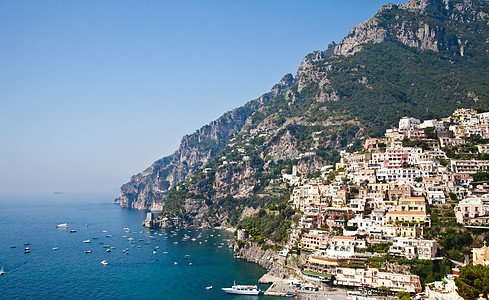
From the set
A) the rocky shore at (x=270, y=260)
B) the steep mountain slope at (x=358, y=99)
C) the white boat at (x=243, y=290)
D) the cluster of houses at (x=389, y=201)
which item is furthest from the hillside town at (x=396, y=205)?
the steep mountain slope at (x=358, y=99)

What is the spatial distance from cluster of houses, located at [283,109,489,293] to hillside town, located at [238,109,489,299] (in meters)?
0.14

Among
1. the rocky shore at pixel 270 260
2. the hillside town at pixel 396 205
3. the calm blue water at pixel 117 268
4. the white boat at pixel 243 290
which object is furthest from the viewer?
the rocky shore at pixel 270 260

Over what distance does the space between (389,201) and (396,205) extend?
225cm

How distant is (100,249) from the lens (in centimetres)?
9862

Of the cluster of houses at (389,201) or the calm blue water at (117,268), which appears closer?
the cluster of houses at (389,201)

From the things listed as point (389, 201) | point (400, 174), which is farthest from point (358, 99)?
point (389, 201)

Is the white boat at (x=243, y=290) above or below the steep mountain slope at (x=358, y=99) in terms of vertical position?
below

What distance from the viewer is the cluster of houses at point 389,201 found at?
58.8 m

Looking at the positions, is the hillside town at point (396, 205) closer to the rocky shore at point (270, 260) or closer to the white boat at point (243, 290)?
the rocky shore at point (270, 260)

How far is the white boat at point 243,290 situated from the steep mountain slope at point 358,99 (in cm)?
5992

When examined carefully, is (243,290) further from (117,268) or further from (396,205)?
(117,268)

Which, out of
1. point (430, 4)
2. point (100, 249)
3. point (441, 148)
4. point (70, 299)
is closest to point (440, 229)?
point (441, 148)

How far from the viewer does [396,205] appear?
6781cm

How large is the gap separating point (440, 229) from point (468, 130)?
1407 inches
